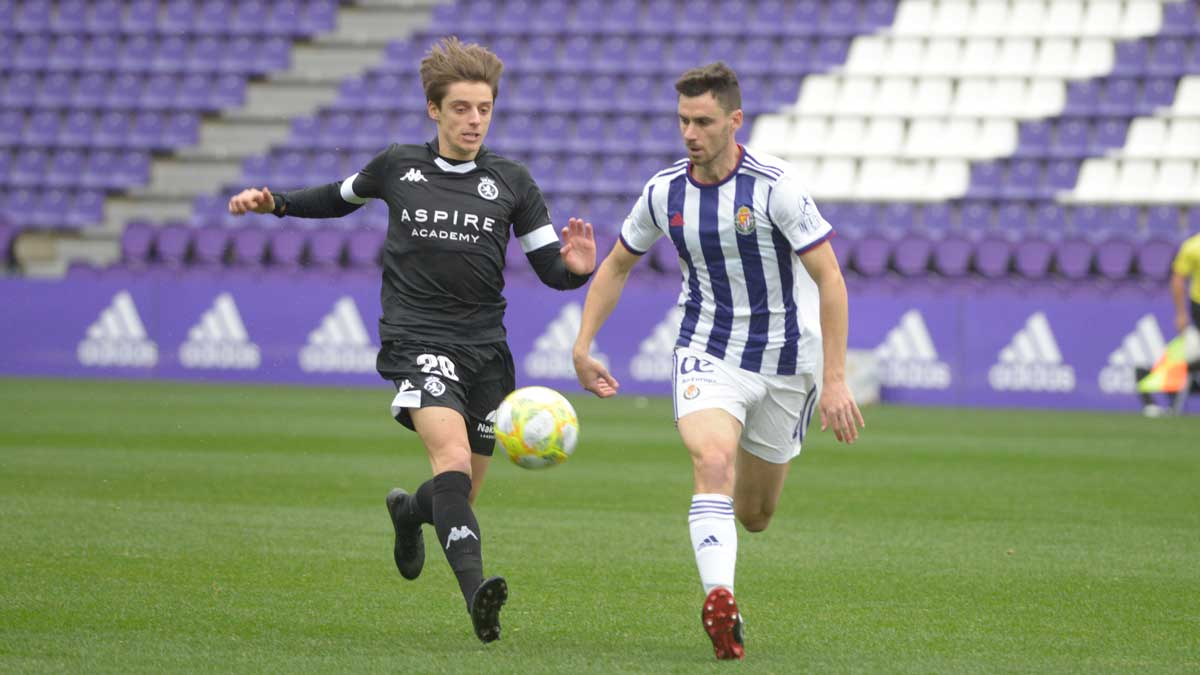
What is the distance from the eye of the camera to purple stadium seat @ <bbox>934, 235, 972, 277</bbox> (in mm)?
23312

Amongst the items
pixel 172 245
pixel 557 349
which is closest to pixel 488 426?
pixel 557 349

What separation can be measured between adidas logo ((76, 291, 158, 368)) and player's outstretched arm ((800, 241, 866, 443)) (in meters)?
19.1

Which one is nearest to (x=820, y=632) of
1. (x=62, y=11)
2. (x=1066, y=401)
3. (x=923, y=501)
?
(x=923, y=501)

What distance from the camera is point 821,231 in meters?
6.20

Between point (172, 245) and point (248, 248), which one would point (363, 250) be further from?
point (172, 245)

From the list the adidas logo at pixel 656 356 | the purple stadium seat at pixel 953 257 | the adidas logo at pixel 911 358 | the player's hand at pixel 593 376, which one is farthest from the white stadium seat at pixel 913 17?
the player's hand at pixel 593 376

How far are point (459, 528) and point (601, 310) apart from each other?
1.11m

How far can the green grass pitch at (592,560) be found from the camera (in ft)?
18.8

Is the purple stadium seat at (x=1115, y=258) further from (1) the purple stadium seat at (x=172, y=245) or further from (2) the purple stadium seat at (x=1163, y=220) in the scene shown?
(1) the purple stadium seat at (x=172, y=245)

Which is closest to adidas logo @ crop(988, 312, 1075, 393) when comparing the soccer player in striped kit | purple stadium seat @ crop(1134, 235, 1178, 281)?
purple stadium seat @ crop(1134, 235, 1178, 281)

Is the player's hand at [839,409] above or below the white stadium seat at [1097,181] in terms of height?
above

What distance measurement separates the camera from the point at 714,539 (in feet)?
19.1

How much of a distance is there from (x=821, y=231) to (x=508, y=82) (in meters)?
Result: 23.4

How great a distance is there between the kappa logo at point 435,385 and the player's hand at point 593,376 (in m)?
0.52
